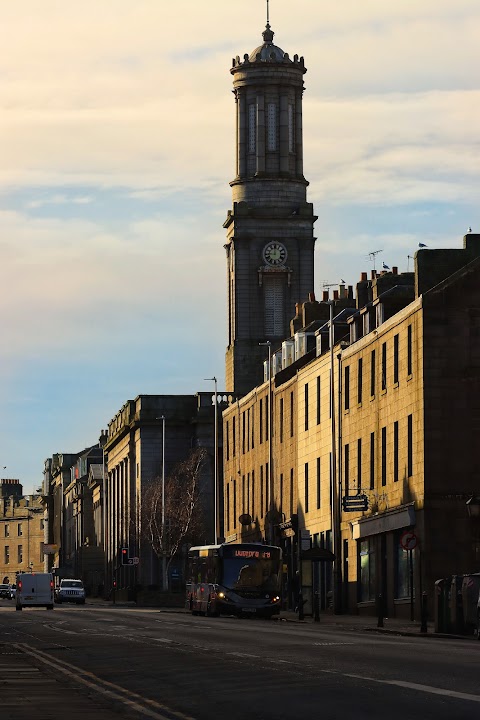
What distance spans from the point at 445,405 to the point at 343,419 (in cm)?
1567

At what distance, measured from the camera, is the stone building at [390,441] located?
6494cm

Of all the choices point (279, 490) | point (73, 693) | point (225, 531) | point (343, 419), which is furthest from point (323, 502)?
point (73, 693)

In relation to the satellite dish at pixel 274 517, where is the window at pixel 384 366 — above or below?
above

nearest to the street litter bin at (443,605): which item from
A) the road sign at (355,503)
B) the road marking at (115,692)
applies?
the road marking at (115,692)

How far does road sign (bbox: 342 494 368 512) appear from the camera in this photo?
71000 mm

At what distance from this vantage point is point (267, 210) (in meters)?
150

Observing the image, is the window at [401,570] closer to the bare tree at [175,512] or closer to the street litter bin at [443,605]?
the street litter bin at [443,605]

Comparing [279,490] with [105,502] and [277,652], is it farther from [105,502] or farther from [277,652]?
[105,502]

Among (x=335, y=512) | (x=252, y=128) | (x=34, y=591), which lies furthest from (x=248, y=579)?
(x=252, y=128)

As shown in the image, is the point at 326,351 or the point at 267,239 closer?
the point at 326,351

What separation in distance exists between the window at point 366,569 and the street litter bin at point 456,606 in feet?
83.6

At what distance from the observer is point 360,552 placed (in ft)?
254

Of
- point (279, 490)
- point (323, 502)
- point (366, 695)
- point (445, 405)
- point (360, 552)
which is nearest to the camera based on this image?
point (366, 695)

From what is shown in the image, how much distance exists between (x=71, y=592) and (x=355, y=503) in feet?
192
